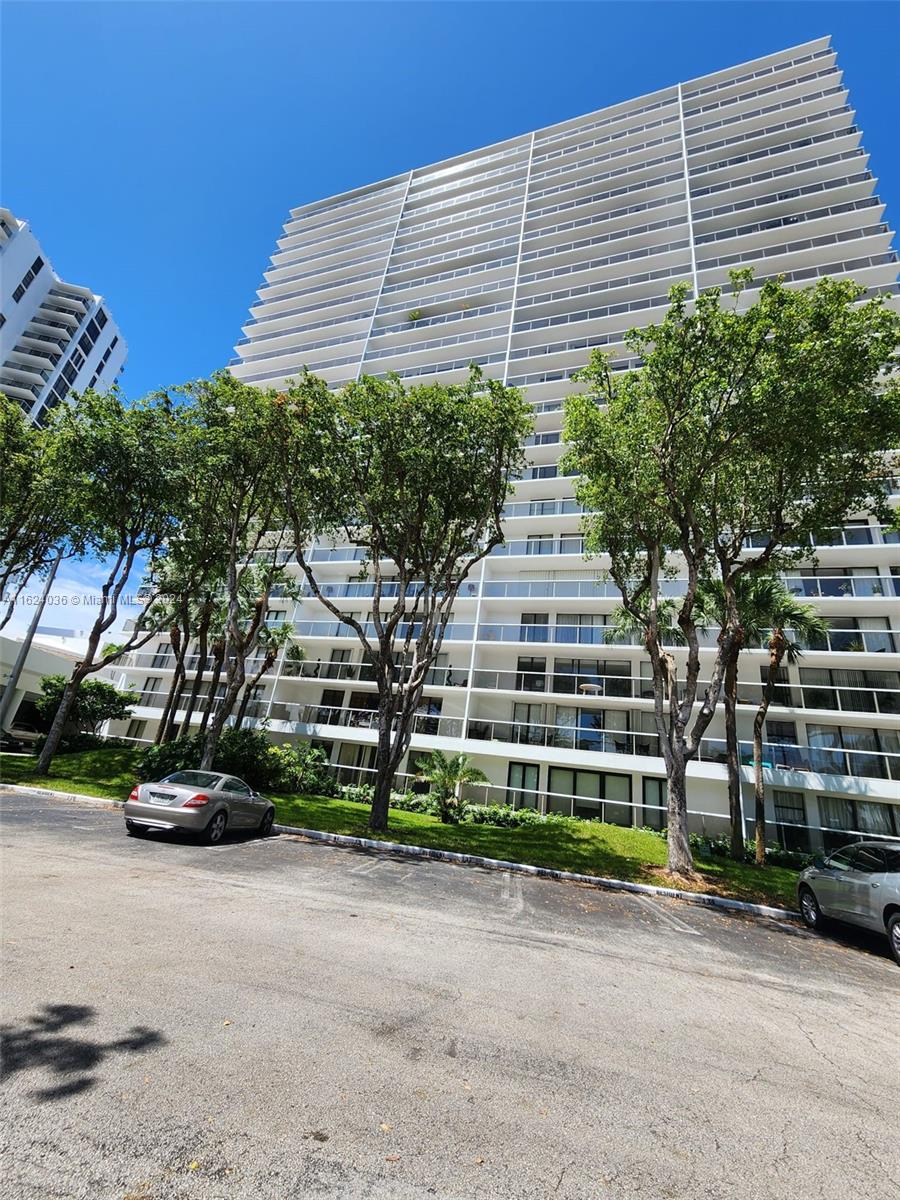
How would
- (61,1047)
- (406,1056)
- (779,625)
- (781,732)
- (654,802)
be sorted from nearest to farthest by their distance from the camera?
(61,1047)
(406,1056)
(779,625)
(781,732)
(654,802)

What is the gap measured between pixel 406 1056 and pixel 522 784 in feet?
80.8

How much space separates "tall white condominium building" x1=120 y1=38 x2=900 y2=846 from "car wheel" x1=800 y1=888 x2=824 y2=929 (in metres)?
10.5

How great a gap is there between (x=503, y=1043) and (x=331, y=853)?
9.34 m

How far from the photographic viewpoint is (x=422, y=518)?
18.2m

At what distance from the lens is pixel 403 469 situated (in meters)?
17.3

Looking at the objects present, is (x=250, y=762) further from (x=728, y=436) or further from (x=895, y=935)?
(x=728, y=436)

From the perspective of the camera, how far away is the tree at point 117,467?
18609 mm

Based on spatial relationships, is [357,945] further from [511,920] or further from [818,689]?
[818,689]

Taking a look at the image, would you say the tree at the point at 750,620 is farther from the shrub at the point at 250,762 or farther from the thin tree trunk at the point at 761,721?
the shrub at the point at 250,762

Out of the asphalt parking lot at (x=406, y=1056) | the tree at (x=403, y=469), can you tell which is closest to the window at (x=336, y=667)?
the tree at (x=403, y=469)

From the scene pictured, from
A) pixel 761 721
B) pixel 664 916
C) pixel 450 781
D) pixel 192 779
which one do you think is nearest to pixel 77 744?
pixel 450 781

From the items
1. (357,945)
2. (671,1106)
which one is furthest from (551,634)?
(671,1106)

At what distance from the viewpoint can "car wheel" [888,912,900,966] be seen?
26.3ft

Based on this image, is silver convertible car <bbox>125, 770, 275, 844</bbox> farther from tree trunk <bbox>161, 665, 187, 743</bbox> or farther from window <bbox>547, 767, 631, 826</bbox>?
tree trunk <bbox>161, 665, 187, 743</bbox>
